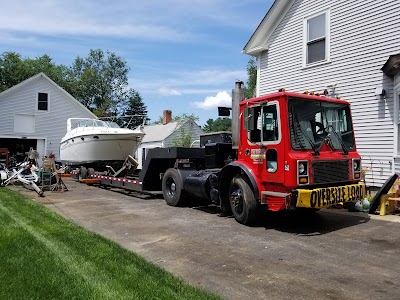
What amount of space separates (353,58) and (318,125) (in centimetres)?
473

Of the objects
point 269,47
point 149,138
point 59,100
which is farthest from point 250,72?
point 269,47

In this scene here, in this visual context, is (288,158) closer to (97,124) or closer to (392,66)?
(392,66)

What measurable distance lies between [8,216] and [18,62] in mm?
44246

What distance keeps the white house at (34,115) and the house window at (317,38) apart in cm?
2133

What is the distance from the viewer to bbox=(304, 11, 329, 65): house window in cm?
1197

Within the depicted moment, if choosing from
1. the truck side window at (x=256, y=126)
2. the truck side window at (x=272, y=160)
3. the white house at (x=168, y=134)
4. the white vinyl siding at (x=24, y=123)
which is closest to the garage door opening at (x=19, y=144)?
the white vinyl siding at (x=24, y=123)

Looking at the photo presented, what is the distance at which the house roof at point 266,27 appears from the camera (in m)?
13.3

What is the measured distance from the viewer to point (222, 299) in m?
3.96

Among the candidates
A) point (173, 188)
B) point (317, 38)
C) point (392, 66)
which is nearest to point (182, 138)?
point (317, 38)

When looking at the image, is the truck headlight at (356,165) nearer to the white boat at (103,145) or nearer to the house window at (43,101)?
the white boat at (103,145)

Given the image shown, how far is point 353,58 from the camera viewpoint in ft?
36.4

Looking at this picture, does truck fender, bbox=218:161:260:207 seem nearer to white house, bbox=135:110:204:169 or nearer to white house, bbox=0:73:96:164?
white house, bbox=0:73:96:164

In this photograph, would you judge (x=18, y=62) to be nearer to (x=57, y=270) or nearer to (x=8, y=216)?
(x=8, y=216)

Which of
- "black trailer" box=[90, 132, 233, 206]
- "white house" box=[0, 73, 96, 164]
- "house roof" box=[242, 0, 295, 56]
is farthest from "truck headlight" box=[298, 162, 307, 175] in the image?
"white house" box=[0, 73, 96, 164]
